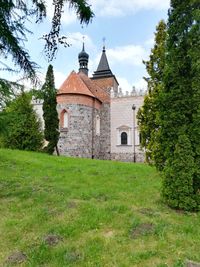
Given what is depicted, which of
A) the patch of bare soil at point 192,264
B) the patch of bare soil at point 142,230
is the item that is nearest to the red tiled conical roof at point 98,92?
the patch of bare soil at point 142,230

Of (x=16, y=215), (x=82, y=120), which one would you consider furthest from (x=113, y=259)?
(x=82, y=120)

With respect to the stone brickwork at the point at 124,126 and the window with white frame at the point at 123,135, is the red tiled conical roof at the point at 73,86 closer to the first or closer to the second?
the stone brickwork at the point at 124,126

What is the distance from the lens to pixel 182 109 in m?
6.84

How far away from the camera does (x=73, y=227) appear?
564cm

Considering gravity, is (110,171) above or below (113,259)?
above

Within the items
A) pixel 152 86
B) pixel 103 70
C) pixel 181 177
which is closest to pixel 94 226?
pixel 181 177

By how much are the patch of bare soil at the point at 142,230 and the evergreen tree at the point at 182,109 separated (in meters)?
1.17

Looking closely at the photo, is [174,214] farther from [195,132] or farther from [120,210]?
[195,132]

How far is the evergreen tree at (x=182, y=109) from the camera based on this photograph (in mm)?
6508

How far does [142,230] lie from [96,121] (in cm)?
2436

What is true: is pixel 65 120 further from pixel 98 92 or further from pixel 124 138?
pixel 124 138

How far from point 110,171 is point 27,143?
10994 mm

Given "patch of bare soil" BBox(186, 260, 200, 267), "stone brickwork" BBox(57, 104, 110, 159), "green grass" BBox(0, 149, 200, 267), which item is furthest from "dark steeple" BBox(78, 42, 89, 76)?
"patch of bare soil" BBox(186, 260, 200, 267)

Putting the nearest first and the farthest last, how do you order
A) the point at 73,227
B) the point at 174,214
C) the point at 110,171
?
the point at 73,227 < the point at 174,214 < the point at 110,171
